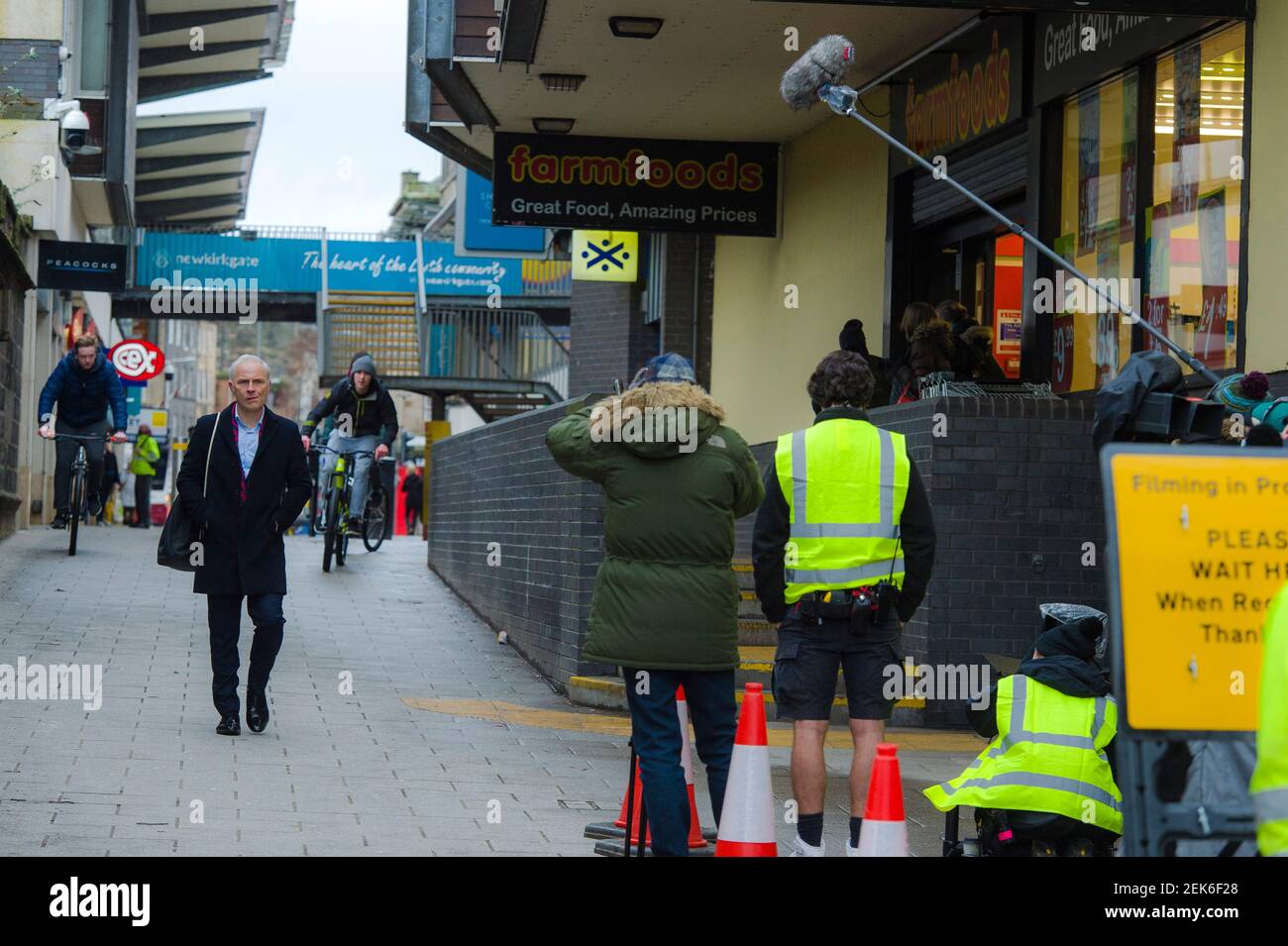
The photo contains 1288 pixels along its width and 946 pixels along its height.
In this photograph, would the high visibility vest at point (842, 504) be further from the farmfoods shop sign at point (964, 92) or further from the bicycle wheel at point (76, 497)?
the bicycle wheel at point (76, 497)

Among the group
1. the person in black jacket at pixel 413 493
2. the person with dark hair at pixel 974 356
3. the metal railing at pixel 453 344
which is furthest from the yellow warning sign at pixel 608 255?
the person in black jacket at pixel 413 493

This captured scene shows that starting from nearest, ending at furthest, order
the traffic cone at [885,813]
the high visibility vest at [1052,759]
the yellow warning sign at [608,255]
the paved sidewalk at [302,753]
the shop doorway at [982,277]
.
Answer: the traffic cone at [885,813]
the high visibility vest at [1052,759]
the paved sidewalk at [302,753]
the shop doorway at [982,277]
the yellow warning sign at [608,255]

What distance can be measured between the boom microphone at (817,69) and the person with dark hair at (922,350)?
2971 millimetres

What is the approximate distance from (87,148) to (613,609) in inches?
926

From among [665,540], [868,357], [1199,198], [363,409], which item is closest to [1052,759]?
[665,540]

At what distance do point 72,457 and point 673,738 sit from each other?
10.4 metres

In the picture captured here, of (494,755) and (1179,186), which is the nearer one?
(494,755)

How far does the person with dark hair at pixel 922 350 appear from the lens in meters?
11.3

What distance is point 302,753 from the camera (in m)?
8.32

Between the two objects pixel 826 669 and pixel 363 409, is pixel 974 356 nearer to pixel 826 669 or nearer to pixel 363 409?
pixel 826 669
